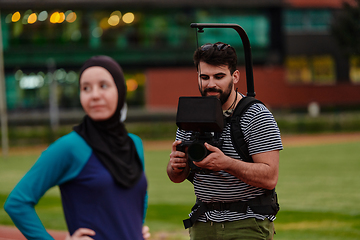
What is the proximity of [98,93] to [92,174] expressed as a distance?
1.16 feet

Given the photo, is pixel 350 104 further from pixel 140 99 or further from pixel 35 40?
pixel 35 40

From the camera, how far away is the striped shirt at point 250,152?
307cm

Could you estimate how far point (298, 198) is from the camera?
38.8 feet

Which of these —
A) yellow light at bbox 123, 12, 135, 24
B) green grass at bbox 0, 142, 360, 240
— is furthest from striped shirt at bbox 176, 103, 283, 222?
yellow light at bbox 123, 12, 135, 24

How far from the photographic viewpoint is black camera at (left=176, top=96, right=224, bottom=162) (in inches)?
112

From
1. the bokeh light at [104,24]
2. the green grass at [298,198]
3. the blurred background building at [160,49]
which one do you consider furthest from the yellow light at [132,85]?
the green grass at [298,198]

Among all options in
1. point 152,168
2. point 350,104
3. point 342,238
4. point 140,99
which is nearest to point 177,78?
point 140,99

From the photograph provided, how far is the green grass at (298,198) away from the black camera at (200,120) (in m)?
5.43

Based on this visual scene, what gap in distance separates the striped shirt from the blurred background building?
33.4 m

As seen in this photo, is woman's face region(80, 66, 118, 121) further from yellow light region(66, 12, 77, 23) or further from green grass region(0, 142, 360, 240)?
yellow light region(66, 12, 77, 23)

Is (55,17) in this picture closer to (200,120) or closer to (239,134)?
(239,134)

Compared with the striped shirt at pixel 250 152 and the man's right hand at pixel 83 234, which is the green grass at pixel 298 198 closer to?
the striped shirt at pixel 250 152

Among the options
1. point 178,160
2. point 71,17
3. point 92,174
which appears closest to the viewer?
point 92,174

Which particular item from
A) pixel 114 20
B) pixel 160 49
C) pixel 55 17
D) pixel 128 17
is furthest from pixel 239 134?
pixel 55 17
